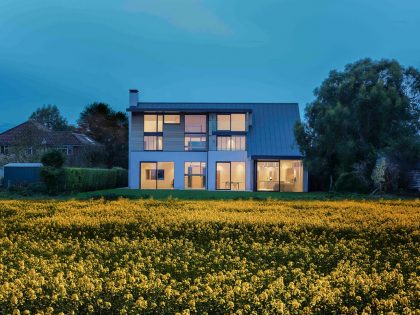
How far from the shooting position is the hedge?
31031 millimetres

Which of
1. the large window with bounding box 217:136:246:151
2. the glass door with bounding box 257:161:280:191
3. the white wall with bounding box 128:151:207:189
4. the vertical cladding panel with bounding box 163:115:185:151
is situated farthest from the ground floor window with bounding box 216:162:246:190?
the vertical cladding panel with bounding box 163:115:185:151

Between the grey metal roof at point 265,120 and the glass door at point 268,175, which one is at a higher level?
the grey metal roof at point 265,120

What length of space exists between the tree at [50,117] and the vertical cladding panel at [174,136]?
45.4 metres

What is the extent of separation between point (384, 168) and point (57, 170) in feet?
60.2

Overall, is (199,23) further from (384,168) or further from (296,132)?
(384,168)

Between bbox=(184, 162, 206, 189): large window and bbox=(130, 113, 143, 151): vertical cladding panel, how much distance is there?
3978 millimetres

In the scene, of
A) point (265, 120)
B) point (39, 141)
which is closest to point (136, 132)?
point (265, 120)

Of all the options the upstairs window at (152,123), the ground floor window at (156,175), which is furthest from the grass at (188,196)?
the upstairs window at (152,123)

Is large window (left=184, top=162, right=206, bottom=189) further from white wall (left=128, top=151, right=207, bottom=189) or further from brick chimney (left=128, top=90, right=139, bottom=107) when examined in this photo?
brick chimney (left=128, top=90, right=139, bottom=107)

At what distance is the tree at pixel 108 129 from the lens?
176 ft

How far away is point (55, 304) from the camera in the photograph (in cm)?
573

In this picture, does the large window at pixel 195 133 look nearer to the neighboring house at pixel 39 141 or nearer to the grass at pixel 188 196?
the grass at pixel 188 196

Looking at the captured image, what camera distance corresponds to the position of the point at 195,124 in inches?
1629

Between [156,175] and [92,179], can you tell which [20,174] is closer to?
[92,179]
